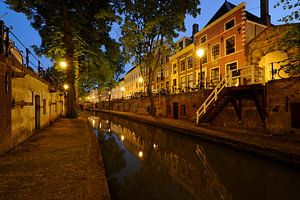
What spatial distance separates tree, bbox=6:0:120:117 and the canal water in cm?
1008

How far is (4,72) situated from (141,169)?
5711 millimetres

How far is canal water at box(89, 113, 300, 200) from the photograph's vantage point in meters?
4.73

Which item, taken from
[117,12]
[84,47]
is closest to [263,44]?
[117,12]

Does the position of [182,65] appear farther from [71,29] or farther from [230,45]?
[71,29]

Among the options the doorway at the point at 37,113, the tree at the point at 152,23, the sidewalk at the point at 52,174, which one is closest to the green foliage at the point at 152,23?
the tree at the point at 152,23

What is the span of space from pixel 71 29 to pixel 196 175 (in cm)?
1472

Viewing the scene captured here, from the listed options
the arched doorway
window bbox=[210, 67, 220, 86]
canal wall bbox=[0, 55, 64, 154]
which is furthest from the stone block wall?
canal wall bbox=[0, 55, 64, 154]

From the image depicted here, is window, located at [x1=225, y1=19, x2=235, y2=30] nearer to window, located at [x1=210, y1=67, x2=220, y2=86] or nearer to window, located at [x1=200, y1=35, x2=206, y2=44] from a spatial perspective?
window, located at [x1=200, y1=35, x2=206, y2=44]

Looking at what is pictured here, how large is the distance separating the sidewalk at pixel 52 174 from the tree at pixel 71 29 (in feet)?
35.4

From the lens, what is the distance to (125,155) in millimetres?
8445

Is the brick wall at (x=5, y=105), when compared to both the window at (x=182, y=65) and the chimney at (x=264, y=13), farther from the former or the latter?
the window at (x=182, y=65)

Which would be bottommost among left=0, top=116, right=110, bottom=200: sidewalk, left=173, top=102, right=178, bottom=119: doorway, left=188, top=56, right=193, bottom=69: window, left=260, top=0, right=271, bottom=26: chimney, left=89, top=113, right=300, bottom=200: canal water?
left=89, top=113, right=300, bottom=200: canal water

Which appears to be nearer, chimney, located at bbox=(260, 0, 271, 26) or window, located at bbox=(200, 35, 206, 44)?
chimney, located at bbox=(260, 0, 271, 26)

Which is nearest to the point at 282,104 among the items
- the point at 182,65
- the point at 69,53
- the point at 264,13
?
the point at 264,13
